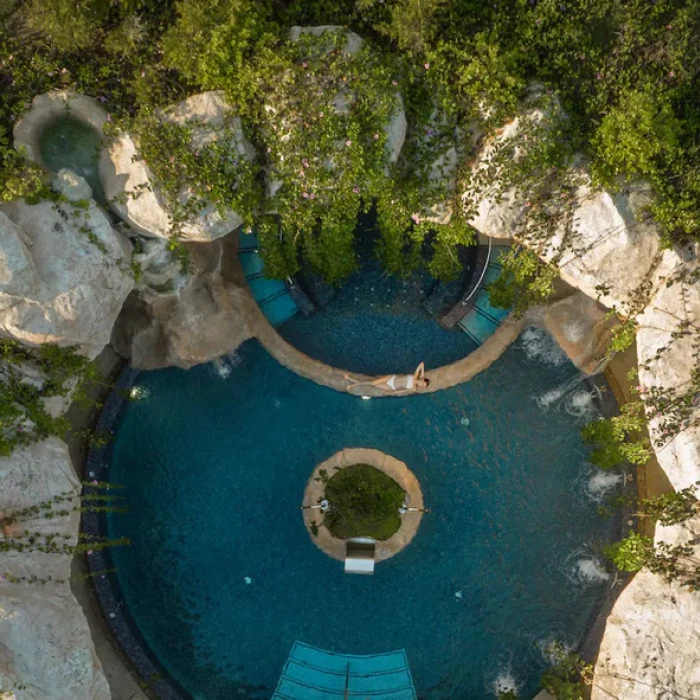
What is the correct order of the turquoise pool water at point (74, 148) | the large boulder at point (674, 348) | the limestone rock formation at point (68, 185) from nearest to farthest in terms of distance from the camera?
1. the limestone rock formation at point (68, 185)
2. the turquoise pool water at point (74, 148)
3. the large boulder at point (674, 348)

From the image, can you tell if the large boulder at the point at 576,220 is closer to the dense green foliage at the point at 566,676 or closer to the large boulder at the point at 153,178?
the large boulder at the point at 153,178

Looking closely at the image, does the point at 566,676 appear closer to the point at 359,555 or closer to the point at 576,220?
the point at 359,555

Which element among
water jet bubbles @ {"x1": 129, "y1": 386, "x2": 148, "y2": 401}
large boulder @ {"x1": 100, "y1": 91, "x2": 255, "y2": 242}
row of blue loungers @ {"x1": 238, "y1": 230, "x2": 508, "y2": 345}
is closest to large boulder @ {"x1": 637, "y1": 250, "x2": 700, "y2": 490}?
row of blue loungers @ {"x1": 238, "y1": 230, "x2": 508, "y2": 345}

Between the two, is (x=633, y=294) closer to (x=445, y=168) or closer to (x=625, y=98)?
(x=625, y=98)

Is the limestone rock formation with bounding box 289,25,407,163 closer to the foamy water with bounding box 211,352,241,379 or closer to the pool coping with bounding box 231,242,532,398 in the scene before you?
the pool coping with bounding box 231,242,532,398

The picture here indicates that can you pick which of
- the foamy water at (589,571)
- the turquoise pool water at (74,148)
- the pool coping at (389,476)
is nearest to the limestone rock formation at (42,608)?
the pool coping at (389,476)

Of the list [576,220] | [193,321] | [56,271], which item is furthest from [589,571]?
[56,271]

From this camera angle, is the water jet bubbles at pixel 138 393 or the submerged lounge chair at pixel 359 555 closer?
the submerged lounge chair at pixel 359 555
